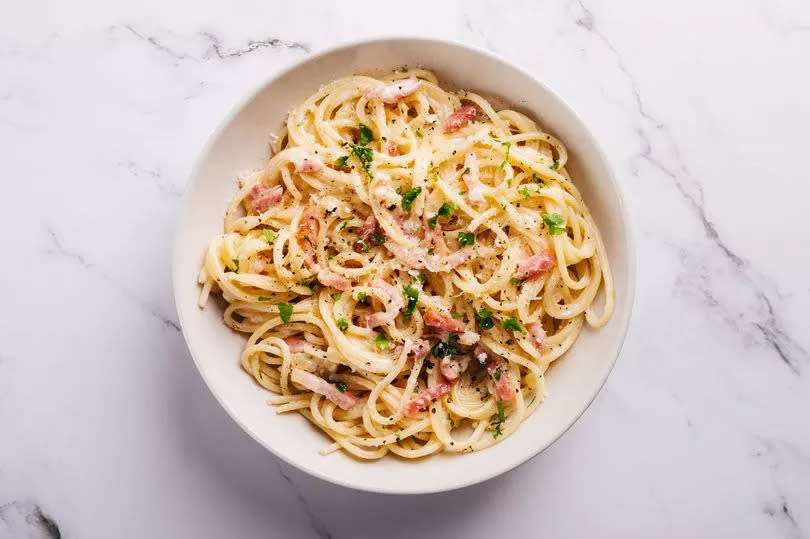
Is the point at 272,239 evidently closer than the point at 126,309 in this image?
Yes

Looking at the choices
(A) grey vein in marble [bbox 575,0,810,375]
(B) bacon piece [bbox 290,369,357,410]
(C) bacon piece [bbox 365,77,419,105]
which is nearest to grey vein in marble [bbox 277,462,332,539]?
(B) bacon piece [bbox 290,369,357,410]

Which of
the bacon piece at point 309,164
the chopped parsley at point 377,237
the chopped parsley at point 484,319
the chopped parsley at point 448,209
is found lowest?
the chopped parsley at point 484,319

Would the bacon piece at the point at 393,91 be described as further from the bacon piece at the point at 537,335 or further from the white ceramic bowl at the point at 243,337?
the bacon piece at the point at 537,335

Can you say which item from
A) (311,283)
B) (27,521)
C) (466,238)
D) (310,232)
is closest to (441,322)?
(466,238)

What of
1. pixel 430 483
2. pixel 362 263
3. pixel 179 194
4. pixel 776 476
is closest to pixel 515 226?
pixel 362 263

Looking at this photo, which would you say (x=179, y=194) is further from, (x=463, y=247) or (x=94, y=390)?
(x=463, y=247)

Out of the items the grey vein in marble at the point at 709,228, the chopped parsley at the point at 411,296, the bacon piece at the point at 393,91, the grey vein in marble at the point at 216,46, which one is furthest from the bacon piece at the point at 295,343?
the grey vein in marble at the point at 709,228

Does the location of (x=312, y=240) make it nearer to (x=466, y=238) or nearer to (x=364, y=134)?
(x=364, y=134)
